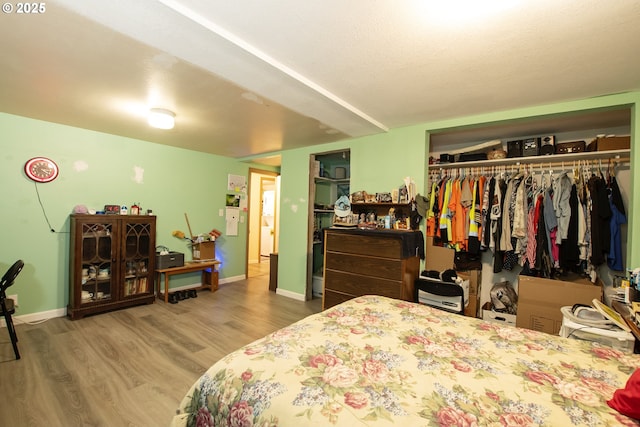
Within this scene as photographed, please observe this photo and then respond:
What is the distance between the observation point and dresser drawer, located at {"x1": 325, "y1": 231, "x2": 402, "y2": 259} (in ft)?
9.00

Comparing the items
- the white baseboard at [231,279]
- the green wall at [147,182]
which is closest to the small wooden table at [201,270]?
the white baseboard at [231,279]

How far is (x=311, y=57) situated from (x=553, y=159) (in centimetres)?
268

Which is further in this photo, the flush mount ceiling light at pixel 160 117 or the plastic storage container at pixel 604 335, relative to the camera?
the flush mount ceiling light at pixel 160 117

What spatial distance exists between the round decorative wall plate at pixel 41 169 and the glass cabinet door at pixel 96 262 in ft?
2.16

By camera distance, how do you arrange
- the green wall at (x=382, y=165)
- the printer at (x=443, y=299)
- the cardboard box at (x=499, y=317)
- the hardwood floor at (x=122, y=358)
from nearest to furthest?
the hardwood floor at (x=122, y=358), the green wall at (x=382, y=165), the printer at (x=443, y=299), the cardboard box at (x=499, y=317)

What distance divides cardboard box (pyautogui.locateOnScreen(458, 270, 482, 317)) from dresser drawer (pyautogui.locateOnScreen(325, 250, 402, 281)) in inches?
34.7

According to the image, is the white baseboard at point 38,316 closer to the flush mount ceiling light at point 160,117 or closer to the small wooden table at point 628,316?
the flush mount ceiling light at point 160,117

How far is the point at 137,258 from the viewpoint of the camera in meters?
3.51

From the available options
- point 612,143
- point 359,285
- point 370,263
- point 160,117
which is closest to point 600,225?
point 612,143

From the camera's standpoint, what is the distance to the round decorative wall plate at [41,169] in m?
2.94

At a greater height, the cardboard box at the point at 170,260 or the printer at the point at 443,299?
the cardboard box at the point at 170,260

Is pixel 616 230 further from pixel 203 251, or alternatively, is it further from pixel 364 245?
pixel 203 251

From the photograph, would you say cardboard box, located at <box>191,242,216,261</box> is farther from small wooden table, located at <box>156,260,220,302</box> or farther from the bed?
the bed

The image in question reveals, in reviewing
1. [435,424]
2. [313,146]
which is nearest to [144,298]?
[313,146]
